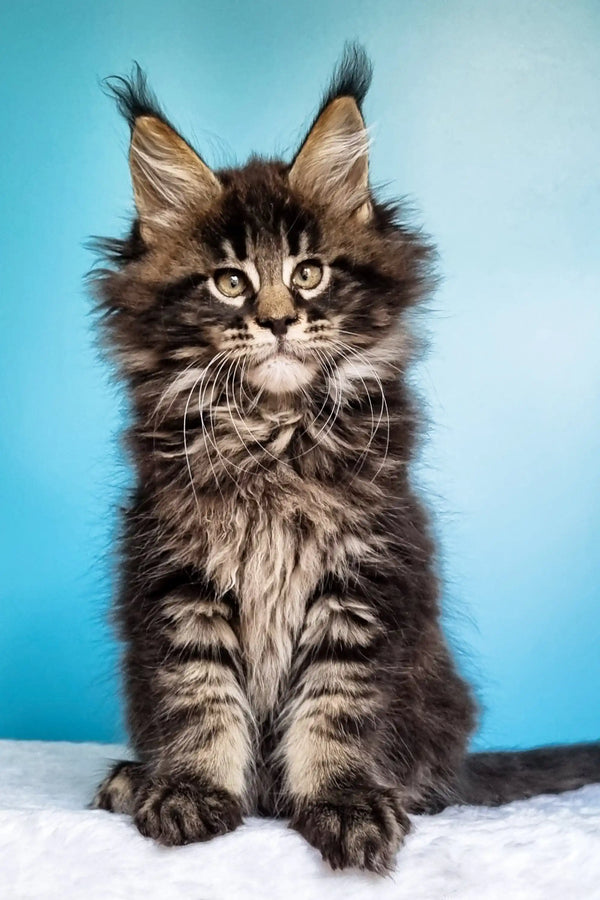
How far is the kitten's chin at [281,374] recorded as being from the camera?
5.95 ft

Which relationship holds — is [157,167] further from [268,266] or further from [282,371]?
[282,371]

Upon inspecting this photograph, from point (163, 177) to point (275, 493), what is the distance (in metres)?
0.65

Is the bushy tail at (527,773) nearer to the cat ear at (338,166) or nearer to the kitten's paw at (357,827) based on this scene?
the kitten's paw at (357,827)

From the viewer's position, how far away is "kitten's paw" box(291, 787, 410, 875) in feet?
5.09

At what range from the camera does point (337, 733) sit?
174 centimetres

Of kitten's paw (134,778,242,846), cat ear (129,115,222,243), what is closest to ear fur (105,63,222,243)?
cat ear (129,115,222,243)

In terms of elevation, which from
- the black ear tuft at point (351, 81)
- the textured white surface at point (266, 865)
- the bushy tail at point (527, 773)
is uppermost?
the black ear tuft at point (351, 81)

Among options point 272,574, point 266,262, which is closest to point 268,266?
point 266,262

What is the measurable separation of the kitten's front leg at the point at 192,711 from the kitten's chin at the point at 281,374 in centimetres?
40

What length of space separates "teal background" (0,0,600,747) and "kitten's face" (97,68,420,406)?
89 centimetres

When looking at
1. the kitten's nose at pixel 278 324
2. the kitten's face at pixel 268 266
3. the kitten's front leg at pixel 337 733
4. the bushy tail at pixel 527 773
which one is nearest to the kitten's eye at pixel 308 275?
the kitten's face at pixel 268 266

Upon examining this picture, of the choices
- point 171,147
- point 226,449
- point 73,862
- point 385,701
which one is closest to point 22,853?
point 73,862

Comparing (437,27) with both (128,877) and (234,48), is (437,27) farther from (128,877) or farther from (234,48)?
(128,877)

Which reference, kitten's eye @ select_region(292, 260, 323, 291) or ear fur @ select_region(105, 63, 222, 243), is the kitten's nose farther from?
ear fur @ select_region(105, 63, 222, 243)
